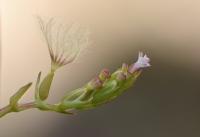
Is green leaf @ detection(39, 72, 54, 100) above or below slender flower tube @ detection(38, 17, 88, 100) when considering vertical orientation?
below

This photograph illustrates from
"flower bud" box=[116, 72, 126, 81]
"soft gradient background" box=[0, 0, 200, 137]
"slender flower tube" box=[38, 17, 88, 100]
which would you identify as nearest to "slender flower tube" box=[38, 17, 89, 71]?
"slender flower tube" box=[38, 17, 88, 100]

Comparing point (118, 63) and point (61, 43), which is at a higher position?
point (61, 43)

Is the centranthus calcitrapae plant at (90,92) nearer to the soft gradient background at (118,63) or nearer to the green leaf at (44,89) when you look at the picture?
the green leaf at (44,89)

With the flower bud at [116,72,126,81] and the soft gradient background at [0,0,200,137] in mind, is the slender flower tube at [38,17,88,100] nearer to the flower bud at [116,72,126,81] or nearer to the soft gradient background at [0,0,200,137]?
the flower bud at [116,72,126,81]

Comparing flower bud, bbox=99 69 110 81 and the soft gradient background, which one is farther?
the soft gradient background

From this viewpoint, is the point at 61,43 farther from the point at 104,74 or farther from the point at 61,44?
the point at 104,74

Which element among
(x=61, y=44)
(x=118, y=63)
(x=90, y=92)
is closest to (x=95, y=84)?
(x=90, y=92)

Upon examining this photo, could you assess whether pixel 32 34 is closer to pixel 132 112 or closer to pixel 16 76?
pixel 16 76
